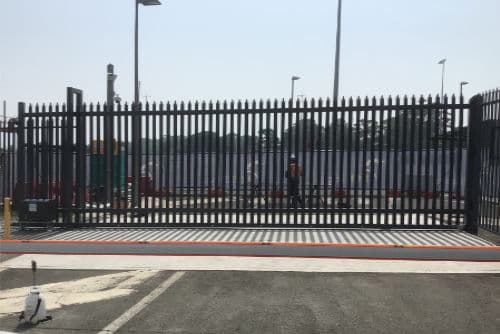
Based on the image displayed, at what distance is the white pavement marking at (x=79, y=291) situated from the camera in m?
4.96

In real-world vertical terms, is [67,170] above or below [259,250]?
above

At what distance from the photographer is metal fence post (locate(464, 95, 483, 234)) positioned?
8328 mm

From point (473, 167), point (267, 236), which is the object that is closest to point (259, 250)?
point (267, 236)

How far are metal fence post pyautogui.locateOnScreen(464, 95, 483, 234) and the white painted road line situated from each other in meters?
6.32

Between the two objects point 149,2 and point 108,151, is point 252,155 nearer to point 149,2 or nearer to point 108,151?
point 108,151

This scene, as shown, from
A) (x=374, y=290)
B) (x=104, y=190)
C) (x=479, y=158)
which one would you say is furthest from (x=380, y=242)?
(x=104, y=190)

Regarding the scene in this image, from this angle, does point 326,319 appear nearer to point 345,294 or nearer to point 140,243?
point 345,294

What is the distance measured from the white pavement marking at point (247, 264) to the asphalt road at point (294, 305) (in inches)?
12.0

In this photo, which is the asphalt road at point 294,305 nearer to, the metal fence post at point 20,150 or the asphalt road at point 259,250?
the asphalt road at point 259,250

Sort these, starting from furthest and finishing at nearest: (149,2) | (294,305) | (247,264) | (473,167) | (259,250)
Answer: (149,2) < (473,167) < (259,250) < (247,264) < (294,305)

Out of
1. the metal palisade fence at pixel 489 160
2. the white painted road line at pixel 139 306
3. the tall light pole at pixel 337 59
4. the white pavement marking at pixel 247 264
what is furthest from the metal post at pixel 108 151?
the tall light pole at pixel 337 59

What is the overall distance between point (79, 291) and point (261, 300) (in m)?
2.55

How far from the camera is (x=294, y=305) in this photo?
477cm

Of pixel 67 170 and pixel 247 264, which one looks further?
pixel 67 170
